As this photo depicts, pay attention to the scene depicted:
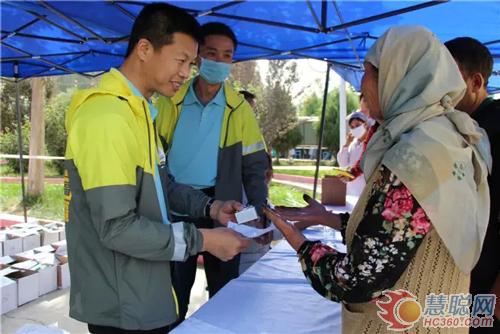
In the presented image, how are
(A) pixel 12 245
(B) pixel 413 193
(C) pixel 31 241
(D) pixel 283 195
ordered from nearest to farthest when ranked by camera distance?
1. (B) pixel 413 193
2. (A) pixel 12 245
3. (C) pixel 31 241
4. (D) pixel 283 195

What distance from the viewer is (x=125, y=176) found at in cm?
110

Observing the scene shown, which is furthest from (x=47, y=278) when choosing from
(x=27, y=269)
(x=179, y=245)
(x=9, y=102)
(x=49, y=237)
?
(x=9, y=102)

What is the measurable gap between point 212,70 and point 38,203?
348 inches

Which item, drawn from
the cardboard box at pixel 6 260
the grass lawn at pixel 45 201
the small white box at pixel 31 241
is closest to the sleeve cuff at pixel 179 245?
the cardboard box at pixel 6 260

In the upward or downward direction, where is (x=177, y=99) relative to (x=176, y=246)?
upward

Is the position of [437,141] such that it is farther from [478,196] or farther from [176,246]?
[176,246]

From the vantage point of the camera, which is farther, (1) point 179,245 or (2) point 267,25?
(2) point 267,25

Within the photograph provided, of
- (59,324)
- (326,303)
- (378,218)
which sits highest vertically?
(378,218)

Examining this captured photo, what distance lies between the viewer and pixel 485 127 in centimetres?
146

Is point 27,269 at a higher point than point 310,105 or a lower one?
lower

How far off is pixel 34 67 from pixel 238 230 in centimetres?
451

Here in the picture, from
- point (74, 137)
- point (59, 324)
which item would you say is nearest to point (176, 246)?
point (74, 137)

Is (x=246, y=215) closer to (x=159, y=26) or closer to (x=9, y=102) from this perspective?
(x=159, y=26)
